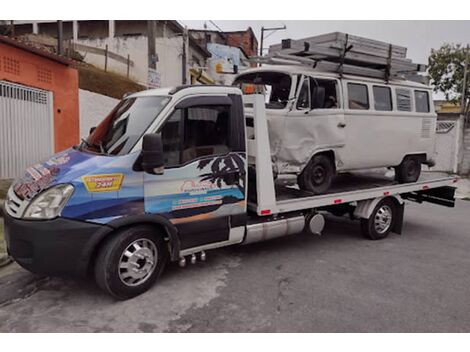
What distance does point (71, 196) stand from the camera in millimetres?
3572

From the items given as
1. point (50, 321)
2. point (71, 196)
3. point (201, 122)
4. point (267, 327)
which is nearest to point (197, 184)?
point (201, 122)

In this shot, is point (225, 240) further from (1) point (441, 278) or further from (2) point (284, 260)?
(1) point (441, 278)

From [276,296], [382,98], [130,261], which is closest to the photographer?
[130,261]

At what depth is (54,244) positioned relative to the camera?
140 inches

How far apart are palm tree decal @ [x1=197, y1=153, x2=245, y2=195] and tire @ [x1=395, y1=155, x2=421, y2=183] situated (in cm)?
367

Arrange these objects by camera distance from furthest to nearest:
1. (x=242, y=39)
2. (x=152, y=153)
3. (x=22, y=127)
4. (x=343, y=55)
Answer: (x=242, y=39), (x=22, y=127), (x=343, y=55), (x=152, y=153)

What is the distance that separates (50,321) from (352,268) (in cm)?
363

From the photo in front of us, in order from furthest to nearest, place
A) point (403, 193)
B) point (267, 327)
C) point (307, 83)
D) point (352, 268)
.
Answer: point (403, 193), point (307, 83), point (352, 268), point (267, 327)

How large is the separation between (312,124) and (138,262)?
10.3 feet

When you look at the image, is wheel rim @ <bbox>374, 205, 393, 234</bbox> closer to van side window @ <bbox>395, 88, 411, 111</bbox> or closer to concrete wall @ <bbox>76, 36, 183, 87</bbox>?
van side window @ <bbox>395, 88, 411, 111</bbox>

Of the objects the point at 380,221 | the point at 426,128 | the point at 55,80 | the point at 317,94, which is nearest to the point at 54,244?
the point at 317,94

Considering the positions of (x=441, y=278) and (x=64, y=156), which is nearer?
(x=64, y=156)

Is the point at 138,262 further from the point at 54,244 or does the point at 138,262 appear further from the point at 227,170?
the point at 227,170

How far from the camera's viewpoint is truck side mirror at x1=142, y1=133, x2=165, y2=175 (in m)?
3.74
